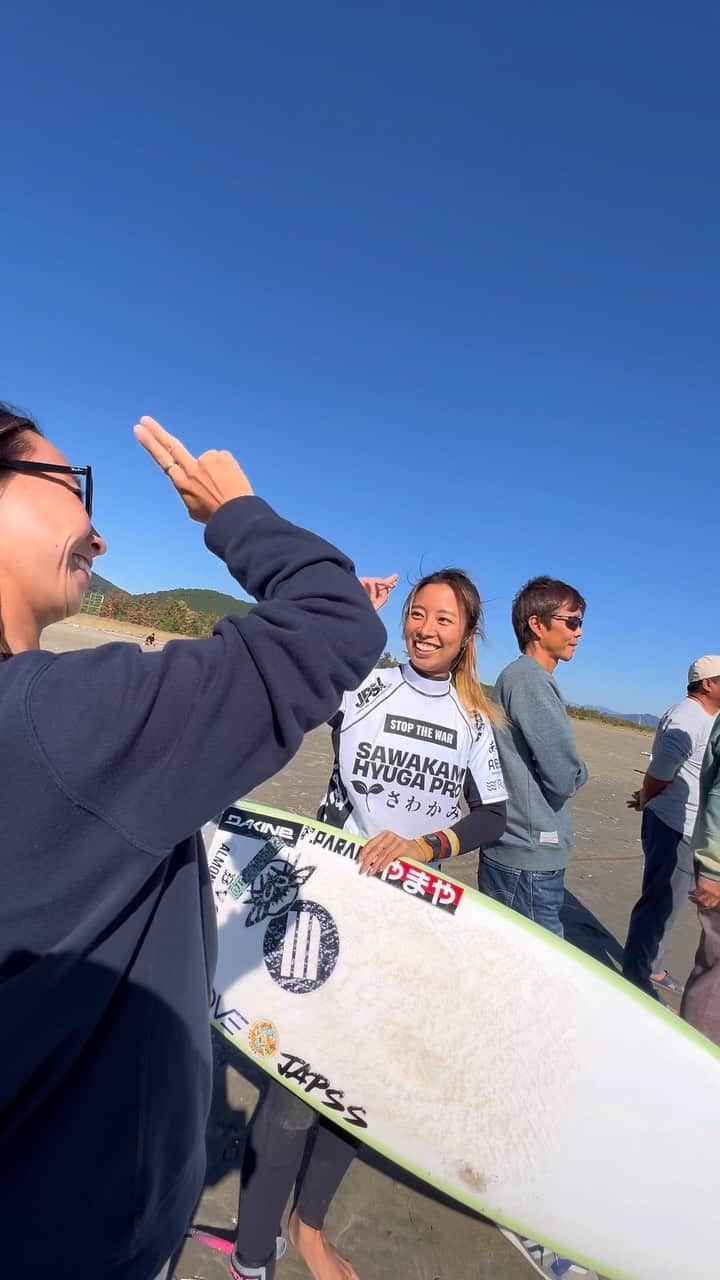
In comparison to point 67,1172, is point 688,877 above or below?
above

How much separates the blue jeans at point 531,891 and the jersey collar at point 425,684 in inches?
37.6

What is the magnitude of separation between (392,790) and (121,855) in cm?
164


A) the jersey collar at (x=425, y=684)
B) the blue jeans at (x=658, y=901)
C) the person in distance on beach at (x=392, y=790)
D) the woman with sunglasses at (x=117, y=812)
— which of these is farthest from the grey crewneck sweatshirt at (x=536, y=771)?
the woman with sunglasses at (x=117, y=812)

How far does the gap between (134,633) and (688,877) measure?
2549cm

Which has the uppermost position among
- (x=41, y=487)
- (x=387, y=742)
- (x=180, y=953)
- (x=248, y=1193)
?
(x=41, y=487)

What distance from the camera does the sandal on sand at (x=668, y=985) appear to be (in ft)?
13.3

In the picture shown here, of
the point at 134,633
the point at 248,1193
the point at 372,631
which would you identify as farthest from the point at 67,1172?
the point at 134,633

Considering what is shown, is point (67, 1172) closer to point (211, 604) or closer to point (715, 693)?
point (715, 693)

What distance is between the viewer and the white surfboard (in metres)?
2.06

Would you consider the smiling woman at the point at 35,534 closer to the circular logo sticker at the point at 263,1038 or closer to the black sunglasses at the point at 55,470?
the black sunglasses at the point at 55,470

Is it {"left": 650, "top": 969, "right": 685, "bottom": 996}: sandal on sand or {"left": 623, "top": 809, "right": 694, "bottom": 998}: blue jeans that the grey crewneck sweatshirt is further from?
{"left": 650, "top": 969, "right": 685, "bottom": 996}: sandal on sand

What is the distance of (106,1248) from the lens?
2.63ft

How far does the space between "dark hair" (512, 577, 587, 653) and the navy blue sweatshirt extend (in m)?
2.29

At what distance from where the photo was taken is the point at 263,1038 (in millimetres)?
2180
